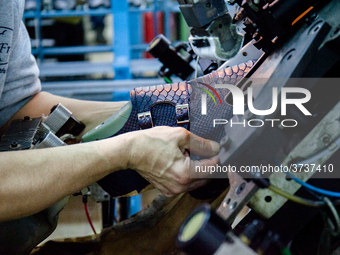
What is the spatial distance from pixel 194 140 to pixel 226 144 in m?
0.16

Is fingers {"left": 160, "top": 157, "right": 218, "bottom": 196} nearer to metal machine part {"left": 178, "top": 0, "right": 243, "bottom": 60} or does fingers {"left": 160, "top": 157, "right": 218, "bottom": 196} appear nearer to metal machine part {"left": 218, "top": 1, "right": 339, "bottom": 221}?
metal machine part {"left": 218, "top": 1, "right": 339, "bottom": 221}

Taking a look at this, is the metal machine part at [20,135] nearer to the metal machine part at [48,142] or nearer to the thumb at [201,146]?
the metal machine part at [48,142]

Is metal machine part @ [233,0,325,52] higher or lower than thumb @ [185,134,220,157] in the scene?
Result: higher

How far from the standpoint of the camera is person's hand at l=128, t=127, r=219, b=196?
716 millimetres

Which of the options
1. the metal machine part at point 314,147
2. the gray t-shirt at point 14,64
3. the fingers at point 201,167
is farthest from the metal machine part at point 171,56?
the metal machine part at point 314,147

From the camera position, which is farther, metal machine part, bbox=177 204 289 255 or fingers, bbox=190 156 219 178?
fingers, bbox=190 156 219 178

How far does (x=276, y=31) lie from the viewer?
0.64m

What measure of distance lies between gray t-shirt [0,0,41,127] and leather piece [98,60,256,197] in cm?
33

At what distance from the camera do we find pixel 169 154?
0.72m

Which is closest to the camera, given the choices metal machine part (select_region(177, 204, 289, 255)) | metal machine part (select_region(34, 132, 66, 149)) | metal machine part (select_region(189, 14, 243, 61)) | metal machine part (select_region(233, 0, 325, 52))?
metal machine part (select_region(177, 204, 289, 255))

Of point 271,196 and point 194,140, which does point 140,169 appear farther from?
point 271,196

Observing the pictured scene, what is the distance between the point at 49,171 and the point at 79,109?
391 millimetres

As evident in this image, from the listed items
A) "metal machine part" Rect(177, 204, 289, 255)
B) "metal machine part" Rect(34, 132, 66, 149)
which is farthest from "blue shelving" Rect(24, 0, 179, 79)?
"metal machine part" Rect(177, 204, 289, 255)

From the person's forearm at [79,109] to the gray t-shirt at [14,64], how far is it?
0.07 ft
